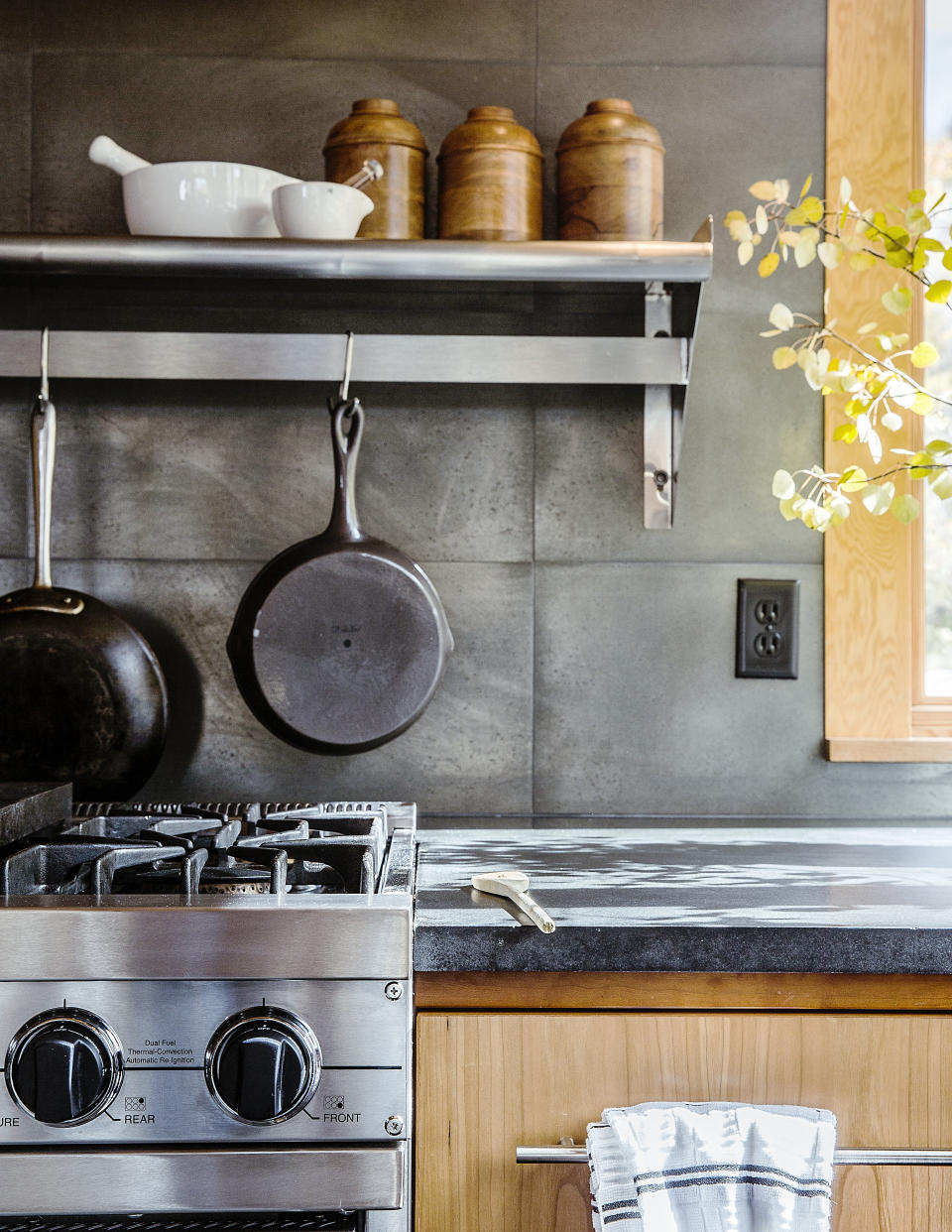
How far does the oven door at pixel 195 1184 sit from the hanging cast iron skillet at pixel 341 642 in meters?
0.59

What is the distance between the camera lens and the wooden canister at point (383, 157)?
1.35 m

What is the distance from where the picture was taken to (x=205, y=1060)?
802 mm

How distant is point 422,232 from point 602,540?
0.47m

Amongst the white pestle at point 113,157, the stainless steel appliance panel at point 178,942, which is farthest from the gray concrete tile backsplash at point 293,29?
the stainless steel appliance panel at point 178,942

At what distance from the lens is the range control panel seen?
2.57 feet

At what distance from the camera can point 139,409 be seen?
148 cm

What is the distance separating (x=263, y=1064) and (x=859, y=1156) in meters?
0.47

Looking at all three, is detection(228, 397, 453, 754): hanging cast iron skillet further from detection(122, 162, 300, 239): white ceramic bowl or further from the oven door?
the oven door

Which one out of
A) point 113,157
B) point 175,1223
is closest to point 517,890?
point 175,1223

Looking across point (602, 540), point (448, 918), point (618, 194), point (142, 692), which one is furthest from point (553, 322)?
point (448, 918)

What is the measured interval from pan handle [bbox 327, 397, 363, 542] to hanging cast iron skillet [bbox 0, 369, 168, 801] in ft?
1.02

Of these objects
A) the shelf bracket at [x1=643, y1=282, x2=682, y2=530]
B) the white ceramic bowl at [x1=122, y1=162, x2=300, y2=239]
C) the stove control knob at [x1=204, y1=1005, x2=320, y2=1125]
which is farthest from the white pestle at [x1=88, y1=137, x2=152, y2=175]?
the stove control knob at [x1=204, y1=1005, x2=320, y2=1125]

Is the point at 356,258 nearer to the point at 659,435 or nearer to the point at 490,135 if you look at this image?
the point at 490,135

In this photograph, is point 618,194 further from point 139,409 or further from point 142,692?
point 142,692
